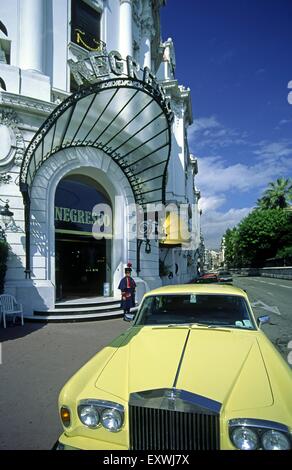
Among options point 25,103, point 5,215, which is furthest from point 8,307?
point 25,103

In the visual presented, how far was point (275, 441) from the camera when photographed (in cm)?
193

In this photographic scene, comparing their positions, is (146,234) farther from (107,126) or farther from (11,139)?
(11,139)

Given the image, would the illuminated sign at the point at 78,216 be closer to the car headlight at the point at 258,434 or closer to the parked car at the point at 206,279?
the car headlight at the point at 258,434

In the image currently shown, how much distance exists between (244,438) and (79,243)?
43.6 feet

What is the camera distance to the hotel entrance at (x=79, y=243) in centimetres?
1291

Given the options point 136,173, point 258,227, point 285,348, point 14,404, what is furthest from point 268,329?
point 258,227

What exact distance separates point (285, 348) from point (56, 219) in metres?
9.51

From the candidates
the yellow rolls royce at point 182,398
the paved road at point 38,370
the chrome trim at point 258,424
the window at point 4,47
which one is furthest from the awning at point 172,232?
the chrome trim at point 258,424

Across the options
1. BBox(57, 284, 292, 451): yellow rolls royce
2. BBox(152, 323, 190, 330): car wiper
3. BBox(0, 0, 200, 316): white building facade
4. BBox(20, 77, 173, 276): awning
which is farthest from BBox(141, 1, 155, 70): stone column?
BBox(57, 284, 292, 451): yellow rolls royce

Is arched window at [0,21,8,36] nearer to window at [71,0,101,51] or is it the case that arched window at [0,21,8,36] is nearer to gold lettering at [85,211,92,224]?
window at [71,0,101,51]

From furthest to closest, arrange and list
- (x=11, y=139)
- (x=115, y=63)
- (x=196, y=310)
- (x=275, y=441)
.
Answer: (x=11, y=139) < (x=115, y=63) < (x=196, y=310) < (x=275, y=441)

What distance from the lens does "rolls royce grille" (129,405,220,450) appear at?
204 centimetres

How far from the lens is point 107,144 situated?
522 inches

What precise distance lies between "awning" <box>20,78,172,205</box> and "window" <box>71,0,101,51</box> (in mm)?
4477
